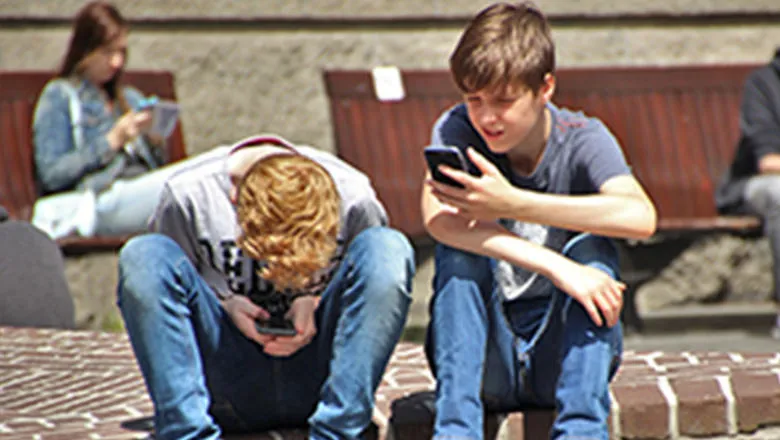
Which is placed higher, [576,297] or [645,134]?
[576,297]

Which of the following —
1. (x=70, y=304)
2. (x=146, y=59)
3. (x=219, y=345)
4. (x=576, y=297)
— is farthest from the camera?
(x=146, y=59)

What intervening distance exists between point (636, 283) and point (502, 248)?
421 centimetres

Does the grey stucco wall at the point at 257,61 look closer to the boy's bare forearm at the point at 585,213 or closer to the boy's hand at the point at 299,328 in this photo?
the boy's hand at the point at 299,328

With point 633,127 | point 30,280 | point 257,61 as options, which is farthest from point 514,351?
point 257,61

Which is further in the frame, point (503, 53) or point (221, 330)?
point (221, 330)

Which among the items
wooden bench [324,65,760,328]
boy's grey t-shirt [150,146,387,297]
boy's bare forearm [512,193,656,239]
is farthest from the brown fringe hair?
wooden bench [324,65,760,328]

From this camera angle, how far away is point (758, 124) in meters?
Result: 7.48

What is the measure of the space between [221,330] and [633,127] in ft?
16.1

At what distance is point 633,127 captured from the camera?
8016 mm

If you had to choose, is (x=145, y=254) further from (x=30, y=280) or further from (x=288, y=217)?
(x=30, y=280)

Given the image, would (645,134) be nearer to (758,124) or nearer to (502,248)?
(758,124)

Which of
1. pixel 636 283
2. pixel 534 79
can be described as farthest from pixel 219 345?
pixel 636 283

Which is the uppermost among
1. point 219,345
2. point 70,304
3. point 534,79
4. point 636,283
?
point 534,79

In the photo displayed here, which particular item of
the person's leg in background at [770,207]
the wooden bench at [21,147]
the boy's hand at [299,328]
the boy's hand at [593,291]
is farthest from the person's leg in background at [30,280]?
→ the person's leg in background at [770,207]
